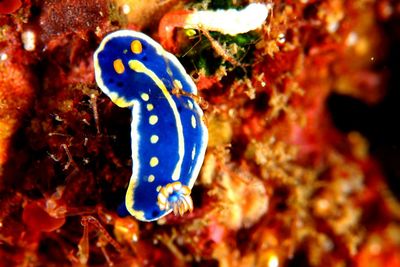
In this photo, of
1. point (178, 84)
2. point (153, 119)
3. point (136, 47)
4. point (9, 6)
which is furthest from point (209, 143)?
point (9, 6)

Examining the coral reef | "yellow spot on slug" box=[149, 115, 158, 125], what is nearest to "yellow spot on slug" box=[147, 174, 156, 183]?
"yellow spot on slug" box=[149, 115, 158, 125]

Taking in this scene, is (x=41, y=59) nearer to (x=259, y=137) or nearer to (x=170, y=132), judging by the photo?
(x=170, y=132)

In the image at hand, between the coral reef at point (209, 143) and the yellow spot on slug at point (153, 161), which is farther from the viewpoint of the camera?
the coral reef at point (209, 143)

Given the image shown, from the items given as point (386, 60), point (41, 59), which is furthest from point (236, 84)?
point (386, 60)

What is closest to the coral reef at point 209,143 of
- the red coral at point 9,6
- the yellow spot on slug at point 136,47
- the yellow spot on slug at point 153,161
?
the red coral at point 9,6

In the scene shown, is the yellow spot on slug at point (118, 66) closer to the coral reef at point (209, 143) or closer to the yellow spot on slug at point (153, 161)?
the coral reef at point (209, 143)

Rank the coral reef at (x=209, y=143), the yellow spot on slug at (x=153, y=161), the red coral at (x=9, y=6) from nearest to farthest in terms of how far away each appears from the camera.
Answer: the yellow spot on slug at (x=153, y=161)
the red coral at (x=9, y=6)
the coral reef at (x=209, y=143)

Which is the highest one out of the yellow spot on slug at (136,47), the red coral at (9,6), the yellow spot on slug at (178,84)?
the red coral at (9,6)
